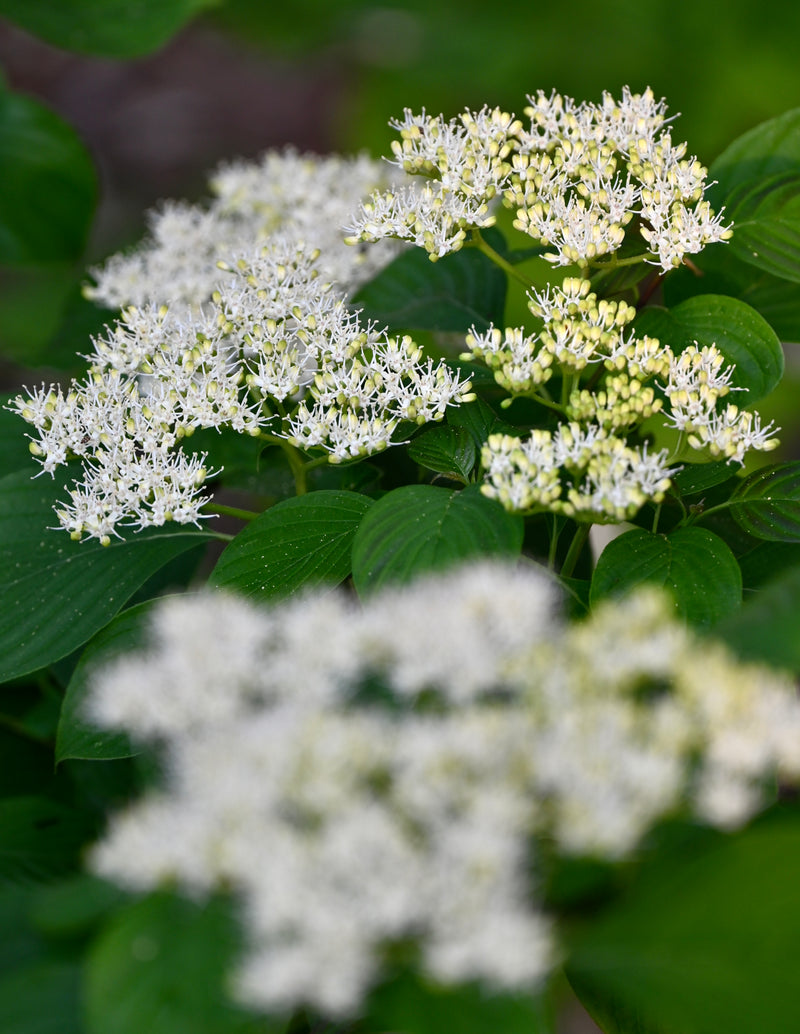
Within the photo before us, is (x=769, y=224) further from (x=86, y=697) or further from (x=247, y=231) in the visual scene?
(x=86, y=697)

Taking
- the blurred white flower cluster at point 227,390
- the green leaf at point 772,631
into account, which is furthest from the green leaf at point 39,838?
the green leaf at point 772,631

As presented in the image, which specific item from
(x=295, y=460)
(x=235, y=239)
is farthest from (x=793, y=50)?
(x=295, y=460)

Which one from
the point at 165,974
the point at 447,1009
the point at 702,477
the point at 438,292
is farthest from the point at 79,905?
the point at 438,292

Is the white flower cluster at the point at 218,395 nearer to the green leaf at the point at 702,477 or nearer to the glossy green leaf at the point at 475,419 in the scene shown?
the glossy green leaf at the point at 475,419

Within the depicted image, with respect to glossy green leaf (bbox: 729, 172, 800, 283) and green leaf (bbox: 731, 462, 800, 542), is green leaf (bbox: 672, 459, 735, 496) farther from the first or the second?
glossy green leaf (bbox: 729, 172, 800, 283)

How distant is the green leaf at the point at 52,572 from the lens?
2.96 ft

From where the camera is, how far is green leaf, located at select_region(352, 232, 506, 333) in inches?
44.7

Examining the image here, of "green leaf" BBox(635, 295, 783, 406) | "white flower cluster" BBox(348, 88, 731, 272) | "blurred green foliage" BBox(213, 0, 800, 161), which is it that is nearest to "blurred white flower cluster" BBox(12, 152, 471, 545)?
"white flower cluster" BBox(348, 88, 731, 272)

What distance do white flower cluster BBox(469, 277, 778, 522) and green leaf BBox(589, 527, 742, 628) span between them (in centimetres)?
6

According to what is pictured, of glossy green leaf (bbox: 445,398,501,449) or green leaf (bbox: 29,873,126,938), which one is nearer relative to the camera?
green leaf (bbox: 29,873,126,938)

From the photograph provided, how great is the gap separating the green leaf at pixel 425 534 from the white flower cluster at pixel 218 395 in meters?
0.08

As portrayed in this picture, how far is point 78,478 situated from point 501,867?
2.12ft

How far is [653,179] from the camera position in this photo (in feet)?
2.96

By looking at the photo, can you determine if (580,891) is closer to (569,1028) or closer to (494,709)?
(494,709)
